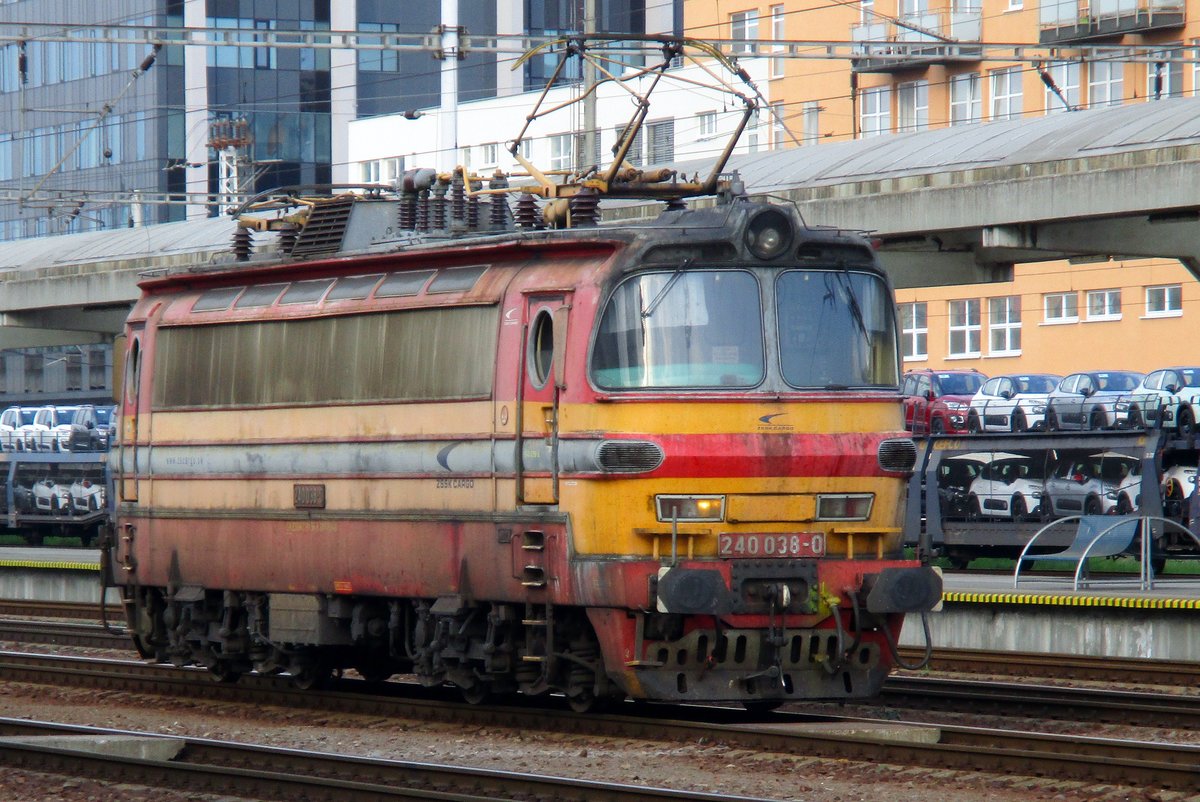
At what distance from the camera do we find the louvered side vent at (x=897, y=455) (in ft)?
43.2

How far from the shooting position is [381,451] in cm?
1437

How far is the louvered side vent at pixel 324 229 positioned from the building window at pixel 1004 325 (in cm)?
4677

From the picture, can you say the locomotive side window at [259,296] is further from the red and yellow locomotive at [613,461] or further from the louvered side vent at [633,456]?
the louvered side vent at [633,456]

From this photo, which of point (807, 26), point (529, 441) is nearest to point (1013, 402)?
point (529, 441)

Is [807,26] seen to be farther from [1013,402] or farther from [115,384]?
[115,384]

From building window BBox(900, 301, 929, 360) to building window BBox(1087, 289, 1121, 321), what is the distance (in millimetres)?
6328

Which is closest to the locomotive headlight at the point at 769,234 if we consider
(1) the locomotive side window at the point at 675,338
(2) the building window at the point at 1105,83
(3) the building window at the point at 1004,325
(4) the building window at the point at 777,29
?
(1) the locomotive side window at the point at 675,338

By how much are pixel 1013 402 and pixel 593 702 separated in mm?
24418

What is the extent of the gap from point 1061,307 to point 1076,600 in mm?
40349

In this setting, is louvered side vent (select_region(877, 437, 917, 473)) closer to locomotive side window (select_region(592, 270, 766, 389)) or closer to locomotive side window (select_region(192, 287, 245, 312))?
locomotive side window (select_region(592, 270, 766, 389))

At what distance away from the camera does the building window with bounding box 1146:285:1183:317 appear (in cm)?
5541

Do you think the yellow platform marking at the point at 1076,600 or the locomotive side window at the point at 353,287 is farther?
the yellow platform marking at the point at 1076,600

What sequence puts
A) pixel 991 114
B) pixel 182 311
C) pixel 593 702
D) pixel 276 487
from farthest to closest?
pixel 991 114, pixel 182 311, pixel 276 487, pixel 593 702

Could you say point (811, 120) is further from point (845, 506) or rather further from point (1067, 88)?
point (845, 506)
